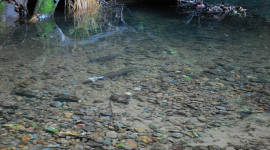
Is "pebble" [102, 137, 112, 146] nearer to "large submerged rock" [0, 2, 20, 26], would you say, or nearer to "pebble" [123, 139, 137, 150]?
"pebble" [123, 139, 137, 150]

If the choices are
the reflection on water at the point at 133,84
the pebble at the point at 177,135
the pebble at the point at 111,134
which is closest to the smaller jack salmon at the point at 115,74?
the reflection on water at the point at 133,84

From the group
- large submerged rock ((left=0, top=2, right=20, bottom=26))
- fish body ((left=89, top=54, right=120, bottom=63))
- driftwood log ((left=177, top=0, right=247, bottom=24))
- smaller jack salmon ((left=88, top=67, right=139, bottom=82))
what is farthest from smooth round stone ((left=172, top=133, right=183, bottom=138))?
large submerged rock ((left=0, top=2, right=20, bottom=26))

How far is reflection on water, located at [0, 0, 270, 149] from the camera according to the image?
2473 mm

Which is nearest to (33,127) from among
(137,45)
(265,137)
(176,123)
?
(176,123)

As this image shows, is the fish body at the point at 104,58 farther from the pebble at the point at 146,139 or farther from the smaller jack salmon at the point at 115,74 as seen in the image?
the pebble at the point at 146,139

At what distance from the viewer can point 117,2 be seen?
42.8 feet

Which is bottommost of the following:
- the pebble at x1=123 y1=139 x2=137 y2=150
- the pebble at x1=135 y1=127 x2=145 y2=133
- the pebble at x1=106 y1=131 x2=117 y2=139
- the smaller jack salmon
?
the pebble at x1=123 y1=139 x2=137 y2=150

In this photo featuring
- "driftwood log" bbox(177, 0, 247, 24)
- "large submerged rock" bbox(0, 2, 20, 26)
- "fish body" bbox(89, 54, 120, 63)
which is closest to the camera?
"fish body" bbox(89, 54, 120, 63)

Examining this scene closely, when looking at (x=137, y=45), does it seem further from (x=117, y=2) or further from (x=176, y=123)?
(x=117, y=2)

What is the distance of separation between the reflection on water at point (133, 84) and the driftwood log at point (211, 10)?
3316 mm

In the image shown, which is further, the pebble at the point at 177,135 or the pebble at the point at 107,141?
the pebble at the point at 177,135

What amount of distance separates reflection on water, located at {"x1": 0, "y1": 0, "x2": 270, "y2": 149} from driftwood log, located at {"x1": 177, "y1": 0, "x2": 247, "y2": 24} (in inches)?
131

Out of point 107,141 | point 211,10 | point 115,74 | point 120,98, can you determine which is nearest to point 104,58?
point 115,74

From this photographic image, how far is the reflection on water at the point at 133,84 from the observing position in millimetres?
2473
